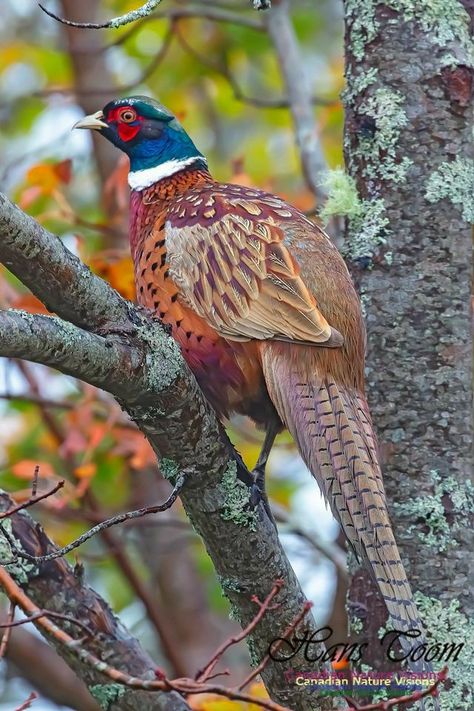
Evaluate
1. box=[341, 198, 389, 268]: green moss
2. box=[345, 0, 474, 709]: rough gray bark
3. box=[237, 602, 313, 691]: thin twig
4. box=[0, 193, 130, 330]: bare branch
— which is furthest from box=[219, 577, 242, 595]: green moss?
box=[341, 198, 389, 268]: green moss

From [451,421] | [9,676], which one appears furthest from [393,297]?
[9,676]

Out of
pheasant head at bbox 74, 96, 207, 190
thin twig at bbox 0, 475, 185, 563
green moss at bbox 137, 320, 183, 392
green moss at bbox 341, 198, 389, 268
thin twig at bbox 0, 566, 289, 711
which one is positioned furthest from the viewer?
pheasant head at bbox 74, 96, 207, 190

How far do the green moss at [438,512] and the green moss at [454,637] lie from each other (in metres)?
0.20

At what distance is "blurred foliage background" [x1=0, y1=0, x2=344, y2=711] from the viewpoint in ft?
20.5

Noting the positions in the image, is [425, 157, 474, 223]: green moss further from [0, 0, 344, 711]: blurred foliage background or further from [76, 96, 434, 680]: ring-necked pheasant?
[0, 0, 344, 711]: blurred foliage background

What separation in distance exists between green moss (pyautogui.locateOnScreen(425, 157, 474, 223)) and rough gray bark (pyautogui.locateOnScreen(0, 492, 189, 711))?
1895 millimetres

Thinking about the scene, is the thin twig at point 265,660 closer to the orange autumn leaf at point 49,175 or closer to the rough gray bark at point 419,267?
the rough gray bark at point 419,267

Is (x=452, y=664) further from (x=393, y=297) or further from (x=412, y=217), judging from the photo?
(x=412, y=217)

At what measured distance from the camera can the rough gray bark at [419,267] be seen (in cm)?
392

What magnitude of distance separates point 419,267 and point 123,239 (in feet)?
10.5

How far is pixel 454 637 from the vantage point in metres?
3.80

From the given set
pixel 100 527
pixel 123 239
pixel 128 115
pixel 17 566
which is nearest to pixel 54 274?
pixel 100 527

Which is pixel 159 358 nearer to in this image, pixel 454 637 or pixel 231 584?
pixel 231 584

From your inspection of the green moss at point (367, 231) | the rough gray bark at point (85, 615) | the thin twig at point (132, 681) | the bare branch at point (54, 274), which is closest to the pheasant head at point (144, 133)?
the green moss at point (367, 231)
